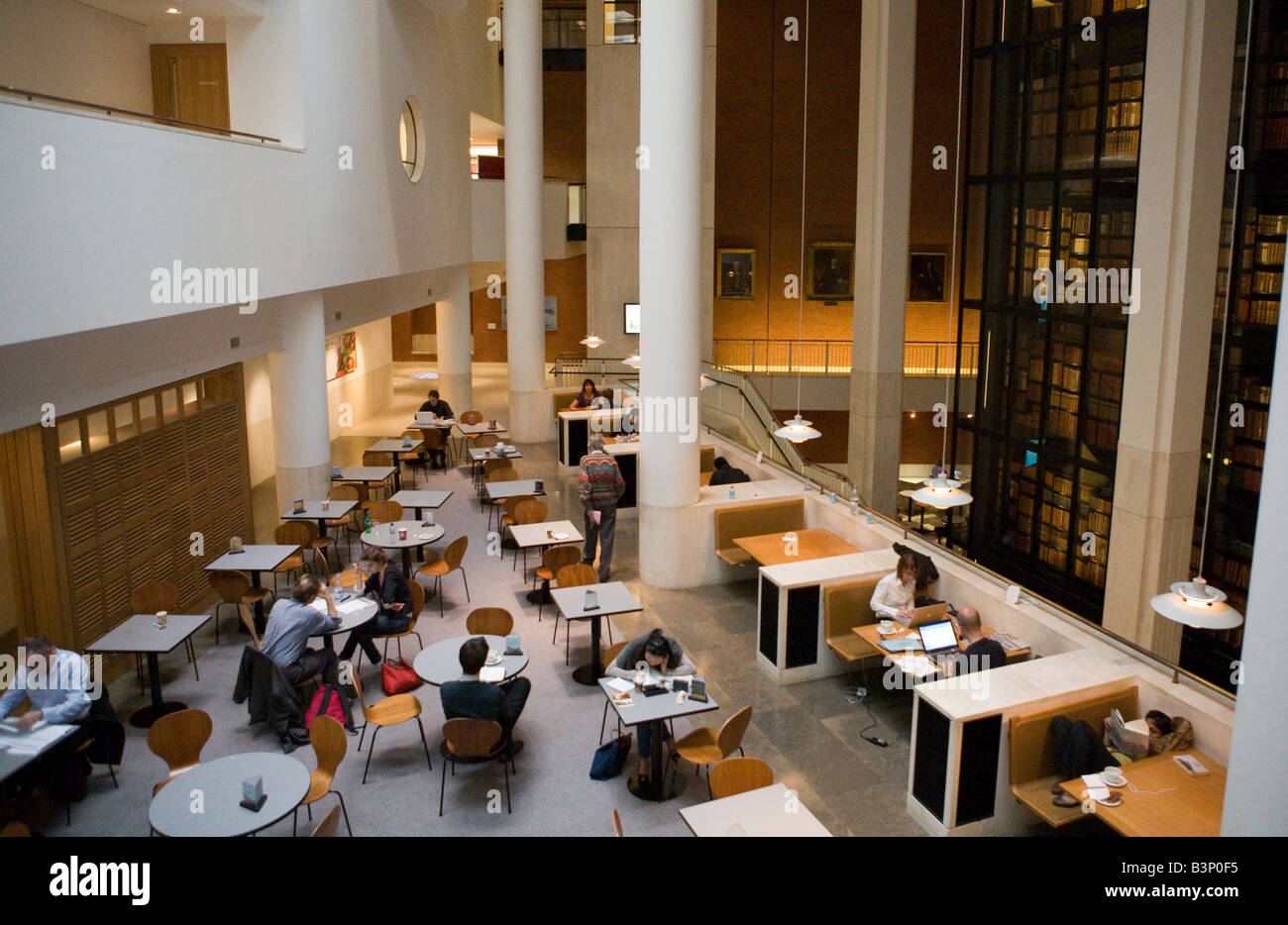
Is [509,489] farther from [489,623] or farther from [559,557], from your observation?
[489,623]

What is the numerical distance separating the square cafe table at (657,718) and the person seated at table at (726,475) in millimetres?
5429

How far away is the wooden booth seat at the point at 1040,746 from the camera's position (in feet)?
21.0

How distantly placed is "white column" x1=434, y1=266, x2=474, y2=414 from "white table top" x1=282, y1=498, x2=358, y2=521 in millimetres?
8874

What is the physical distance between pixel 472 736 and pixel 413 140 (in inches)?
481

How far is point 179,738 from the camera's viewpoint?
21.6 feet

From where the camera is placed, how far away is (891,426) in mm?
16000

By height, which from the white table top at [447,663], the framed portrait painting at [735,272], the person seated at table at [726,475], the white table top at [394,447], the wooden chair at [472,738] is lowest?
the wooden chair at [472,738]

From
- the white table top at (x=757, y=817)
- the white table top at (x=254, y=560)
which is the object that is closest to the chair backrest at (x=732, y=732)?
the white table top at (x=757, y=817)

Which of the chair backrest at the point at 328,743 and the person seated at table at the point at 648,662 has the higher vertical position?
the person seated at table at the point at 648,662

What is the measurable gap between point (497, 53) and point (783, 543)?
17417 mm

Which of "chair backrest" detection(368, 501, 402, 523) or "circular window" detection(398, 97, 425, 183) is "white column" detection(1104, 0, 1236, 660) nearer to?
"chair backrest" detection(368, 501, 402, 523)

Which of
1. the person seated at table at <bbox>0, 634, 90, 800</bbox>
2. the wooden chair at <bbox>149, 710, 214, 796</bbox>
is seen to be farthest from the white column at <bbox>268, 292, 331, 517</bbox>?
the wooden chair at <bbox>149, 710, 214, 796</bbox>

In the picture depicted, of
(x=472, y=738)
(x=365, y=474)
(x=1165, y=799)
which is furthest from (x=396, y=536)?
(x=1165, y=799)

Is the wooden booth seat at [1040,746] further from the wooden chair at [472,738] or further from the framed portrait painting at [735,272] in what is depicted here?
the framed portrait painting at [735,272]
